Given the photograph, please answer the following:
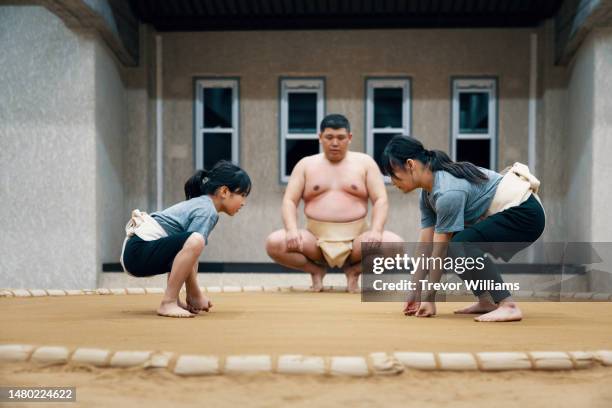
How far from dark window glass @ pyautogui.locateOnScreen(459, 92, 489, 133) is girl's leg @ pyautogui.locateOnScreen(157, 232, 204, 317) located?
176 inches

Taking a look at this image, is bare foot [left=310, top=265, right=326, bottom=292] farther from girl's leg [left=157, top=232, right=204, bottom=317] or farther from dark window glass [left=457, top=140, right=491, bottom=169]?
dark window glass [left=457, top=140, right=491, bottom=169]

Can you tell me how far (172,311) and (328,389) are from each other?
1.33 meters

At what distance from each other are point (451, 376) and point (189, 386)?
24.8 inches

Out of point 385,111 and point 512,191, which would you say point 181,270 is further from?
point 385,111

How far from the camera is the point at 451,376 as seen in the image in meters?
1.93

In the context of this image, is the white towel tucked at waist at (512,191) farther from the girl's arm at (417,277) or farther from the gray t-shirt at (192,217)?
the gray t-shirt at (192,217)

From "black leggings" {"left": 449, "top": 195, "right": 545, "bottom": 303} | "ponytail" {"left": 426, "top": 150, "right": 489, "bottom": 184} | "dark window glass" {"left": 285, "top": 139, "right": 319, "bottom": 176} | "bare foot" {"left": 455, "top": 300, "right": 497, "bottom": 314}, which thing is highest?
"dark window glass" {"left": 285, "top": 139, "right": 319, "bottom": 176}

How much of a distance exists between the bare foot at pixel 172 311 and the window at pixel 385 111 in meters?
4.14

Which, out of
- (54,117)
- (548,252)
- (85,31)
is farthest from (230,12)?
(548,252)

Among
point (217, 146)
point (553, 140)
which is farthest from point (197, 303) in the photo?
point (553, 140)

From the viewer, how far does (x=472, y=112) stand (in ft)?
23.1

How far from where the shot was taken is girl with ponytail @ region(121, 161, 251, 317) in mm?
2998

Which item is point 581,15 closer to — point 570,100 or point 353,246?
point 570,100

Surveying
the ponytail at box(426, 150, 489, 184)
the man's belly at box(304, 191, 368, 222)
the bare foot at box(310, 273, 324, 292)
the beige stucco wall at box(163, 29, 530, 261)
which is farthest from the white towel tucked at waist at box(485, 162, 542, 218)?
the beige stucco wall at box(163, 29, 530, 261)
